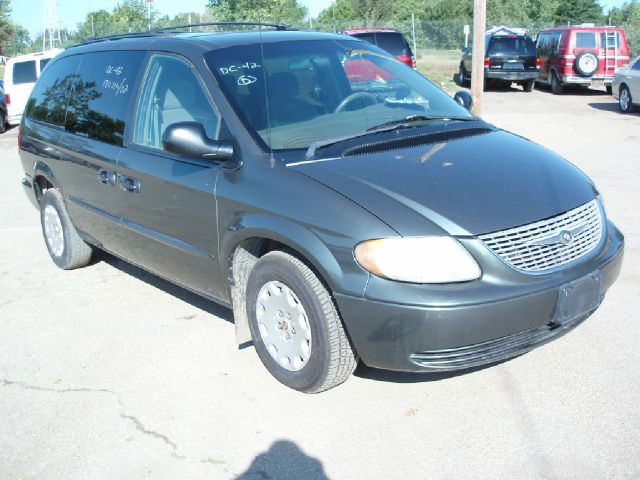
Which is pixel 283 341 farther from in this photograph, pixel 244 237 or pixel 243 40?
pixel 243 40

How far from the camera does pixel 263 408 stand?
12.4ft

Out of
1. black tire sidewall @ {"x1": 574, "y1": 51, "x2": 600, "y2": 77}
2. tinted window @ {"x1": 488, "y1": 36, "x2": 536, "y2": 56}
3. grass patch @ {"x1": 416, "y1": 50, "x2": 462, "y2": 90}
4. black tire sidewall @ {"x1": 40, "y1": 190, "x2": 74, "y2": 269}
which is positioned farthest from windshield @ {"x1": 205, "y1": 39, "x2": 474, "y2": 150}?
grass patch @ {"x1": 416, "y1": 50, "x2": 462, "y2": 90}

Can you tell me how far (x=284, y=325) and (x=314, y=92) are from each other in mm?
1446

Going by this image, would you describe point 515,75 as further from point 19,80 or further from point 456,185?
point 456,185

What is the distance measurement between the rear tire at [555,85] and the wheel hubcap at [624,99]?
5.04 metres

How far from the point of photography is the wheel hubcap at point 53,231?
20.1 ft

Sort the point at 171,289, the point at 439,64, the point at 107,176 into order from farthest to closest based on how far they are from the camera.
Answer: the point at 439,64, the point at 171,289, the point at 107,176

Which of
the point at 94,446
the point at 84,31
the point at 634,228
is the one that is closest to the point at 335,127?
the point at 94,446

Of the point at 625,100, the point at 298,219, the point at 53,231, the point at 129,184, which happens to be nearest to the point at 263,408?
the point at 298,219

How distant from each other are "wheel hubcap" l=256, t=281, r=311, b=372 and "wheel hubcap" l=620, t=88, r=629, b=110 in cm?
1495

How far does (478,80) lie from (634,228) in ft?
18.6

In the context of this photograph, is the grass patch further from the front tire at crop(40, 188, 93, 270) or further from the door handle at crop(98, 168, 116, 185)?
the door handle at crop(98, 168, 116, 185)

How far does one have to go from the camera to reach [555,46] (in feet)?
72.2

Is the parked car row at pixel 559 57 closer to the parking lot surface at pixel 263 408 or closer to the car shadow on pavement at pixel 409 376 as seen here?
the parking lot surface at pixel 263 408
